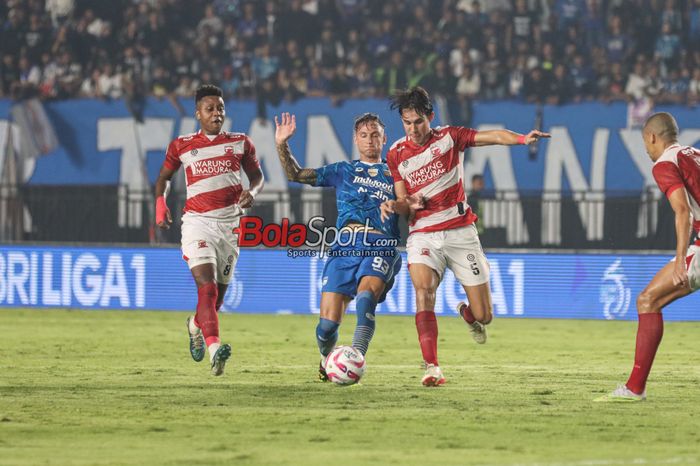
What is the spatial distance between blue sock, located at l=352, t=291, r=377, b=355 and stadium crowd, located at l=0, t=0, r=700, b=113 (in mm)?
13456

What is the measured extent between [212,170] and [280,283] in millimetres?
8677

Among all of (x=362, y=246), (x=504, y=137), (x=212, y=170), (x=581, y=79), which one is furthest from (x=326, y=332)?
(x=581, y=79)

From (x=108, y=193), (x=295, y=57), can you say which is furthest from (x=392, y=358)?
(x=295, y=57)

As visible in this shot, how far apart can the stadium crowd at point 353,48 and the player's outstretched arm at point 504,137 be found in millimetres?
13211

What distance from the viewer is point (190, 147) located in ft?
35.6

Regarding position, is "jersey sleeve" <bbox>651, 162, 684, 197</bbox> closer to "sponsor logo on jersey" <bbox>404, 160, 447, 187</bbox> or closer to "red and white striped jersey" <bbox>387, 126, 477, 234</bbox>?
"red and white striped jersey" <bbox>387, 126, 477, 234</bbox>

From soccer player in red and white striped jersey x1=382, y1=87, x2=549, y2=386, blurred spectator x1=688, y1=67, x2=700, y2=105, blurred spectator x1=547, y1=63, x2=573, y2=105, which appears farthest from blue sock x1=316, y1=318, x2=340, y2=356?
blurred spectator x1=688, y1=67, x2=700, y2=105

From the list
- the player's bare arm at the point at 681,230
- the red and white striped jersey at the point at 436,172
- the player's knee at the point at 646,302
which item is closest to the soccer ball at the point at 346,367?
the red and white striped jersey at the point at 436,172

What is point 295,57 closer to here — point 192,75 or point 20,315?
point 192,75

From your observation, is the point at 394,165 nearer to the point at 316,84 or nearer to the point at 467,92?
the point at 467,92

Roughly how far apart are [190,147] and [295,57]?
14.1 meters

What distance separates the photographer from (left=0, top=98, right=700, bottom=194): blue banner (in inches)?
874

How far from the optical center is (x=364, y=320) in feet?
32.9

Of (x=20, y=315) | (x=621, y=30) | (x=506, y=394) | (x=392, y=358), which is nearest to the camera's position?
(x=506, y=394)
